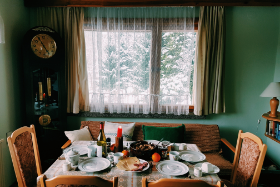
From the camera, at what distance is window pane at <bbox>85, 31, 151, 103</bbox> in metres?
2.73

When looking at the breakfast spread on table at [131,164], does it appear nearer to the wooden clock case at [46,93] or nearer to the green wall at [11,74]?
the wooden clock case at [46,93]

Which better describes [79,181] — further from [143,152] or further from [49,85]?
[49,85]

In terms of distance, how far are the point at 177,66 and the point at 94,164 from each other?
183 centimetres

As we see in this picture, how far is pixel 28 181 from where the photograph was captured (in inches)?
63.1

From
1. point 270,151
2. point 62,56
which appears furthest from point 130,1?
point 270,151

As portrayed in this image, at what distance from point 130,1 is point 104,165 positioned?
7.32 feet

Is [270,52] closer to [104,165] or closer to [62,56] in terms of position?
[104,165]

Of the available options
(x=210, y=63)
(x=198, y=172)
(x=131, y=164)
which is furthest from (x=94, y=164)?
(x=210, y=63)

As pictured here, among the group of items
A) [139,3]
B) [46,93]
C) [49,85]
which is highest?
[139,3]

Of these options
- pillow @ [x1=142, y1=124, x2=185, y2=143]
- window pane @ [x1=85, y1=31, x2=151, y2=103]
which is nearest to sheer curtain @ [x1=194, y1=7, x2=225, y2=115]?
pillow @ [x1=142, y1=124, x2=185, y2=143]

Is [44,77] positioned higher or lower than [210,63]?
lower

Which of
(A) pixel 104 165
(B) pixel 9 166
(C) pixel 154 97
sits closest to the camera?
(A) pixel 104 165

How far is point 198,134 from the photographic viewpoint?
2.69m

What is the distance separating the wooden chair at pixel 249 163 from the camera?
1.51 metres
